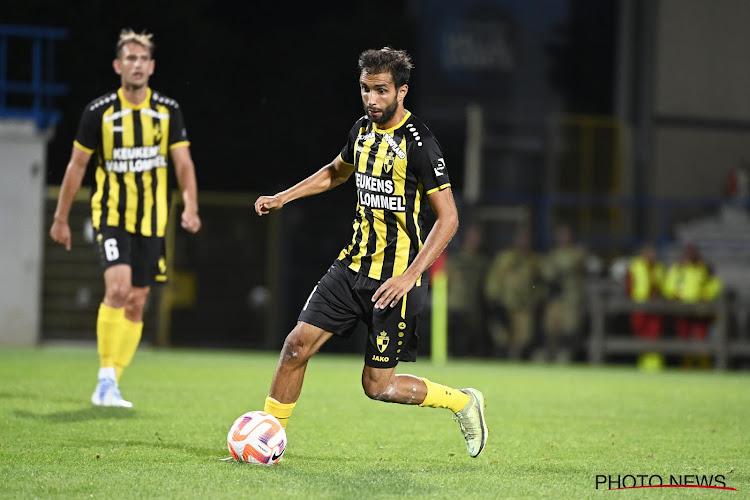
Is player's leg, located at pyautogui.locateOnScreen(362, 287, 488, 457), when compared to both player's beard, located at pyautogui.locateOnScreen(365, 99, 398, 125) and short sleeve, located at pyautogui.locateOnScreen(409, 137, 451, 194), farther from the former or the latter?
player's beard, located at pyautogui.locateOnScreen(365, 99, 398, 125)

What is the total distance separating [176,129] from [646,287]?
11.4m

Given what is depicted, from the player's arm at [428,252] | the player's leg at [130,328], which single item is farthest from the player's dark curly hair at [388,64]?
the player's leg at [130,328]

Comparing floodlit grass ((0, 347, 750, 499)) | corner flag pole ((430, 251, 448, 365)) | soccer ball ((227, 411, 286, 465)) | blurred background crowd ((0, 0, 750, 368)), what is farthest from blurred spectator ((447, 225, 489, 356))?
soccer ball ((227, 411, 286, 465))

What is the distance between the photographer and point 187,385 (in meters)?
10.5

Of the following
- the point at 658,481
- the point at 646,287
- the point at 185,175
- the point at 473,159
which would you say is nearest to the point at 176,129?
the point at 185,175

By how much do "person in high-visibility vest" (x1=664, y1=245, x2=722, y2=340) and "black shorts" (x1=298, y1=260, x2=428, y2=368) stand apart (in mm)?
12549

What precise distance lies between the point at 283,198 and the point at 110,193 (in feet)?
7.19

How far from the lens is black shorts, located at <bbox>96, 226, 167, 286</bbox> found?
316 inches

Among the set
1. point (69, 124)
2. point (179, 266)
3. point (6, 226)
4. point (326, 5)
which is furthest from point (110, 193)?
point (326, 5)

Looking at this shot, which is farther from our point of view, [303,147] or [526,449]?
[303,147]

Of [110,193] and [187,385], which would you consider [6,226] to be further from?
[110,193]

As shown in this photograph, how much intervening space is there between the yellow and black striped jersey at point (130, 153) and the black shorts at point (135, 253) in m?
0.05

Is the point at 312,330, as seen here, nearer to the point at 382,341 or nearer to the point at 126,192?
the point at 382,341

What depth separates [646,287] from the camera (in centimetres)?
1820
